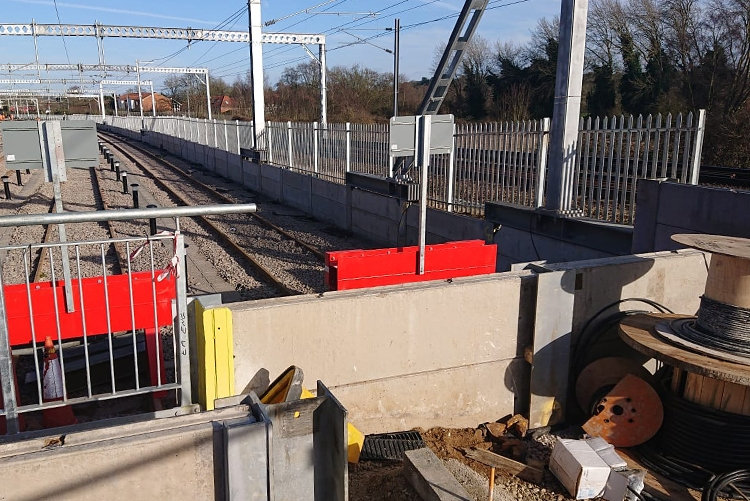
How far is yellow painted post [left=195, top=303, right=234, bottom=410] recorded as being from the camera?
13.8 ft

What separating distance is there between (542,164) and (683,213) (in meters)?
3.01

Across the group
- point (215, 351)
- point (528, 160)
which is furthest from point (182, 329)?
point (528, 160)

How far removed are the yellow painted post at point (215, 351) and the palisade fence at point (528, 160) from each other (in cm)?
649

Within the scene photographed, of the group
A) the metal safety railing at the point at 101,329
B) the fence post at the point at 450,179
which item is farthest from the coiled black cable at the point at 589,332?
the fence post at the point at 450,179

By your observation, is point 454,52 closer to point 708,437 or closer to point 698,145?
point 698,145

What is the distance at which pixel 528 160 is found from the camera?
34.2 feet

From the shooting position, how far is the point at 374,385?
4.95 m

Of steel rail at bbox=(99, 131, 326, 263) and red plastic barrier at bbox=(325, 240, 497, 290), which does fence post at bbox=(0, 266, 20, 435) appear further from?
steel rail at bbox=(99, 131, 326, 263)

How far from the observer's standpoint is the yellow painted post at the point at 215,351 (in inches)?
166

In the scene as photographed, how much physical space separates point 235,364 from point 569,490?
2.64 metres

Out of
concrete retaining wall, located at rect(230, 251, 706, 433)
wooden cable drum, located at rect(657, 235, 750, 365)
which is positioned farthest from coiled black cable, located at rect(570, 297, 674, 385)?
wooden cable drum, located at rect(657, 235, 750, 365)

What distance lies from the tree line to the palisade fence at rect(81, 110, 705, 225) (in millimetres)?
13890

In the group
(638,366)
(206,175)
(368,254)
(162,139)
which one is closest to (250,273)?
(368,254)

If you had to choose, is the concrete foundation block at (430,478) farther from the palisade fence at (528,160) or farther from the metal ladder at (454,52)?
the metal ladder at (454,52)
